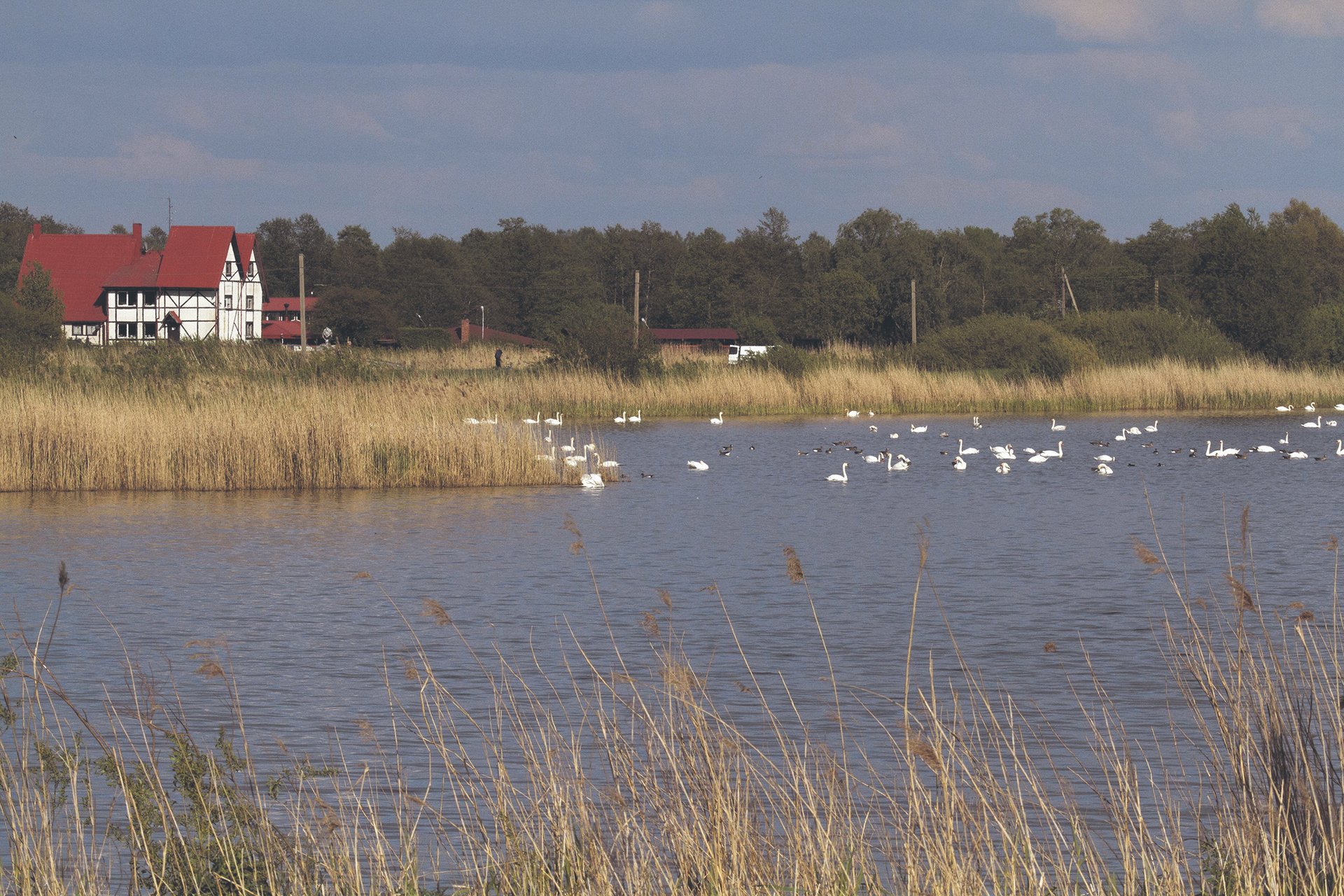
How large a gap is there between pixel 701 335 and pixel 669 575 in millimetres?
74529

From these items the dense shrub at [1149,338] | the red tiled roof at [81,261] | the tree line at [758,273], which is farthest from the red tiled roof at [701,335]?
the dense shrub at [1149,338]

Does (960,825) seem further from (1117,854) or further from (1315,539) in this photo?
(1315,539)

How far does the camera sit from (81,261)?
78.2 meters

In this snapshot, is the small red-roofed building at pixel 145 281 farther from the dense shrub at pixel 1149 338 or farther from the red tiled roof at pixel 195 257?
the dense shrub at pixel 1149 338

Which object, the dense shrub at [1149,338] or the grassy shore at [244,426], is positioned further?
the dense shrub at [1149,338]

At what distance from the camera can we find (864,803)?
19.4ft

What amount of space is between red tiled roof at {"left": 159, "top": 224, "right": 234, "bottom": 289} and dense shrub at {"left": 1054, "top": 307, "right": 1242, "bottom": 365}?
47.7 m

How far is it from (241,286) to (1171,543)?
72.8 metres

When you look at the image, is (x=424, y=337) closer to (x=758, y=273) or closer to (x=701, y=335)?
(x=701, y=335)

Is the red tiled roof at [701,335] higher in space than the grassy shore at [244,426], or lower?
higher

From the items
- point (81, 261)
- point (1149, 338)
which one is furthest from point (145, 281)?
point (1149, 338)

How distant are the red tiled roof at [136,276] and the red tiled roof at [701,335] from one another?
28.4 metres

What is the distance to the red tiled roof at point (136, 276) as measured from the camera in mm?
76000

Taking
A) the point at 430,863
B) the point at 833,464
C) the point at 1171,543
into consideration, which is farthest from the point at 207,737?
the point at 833,464
